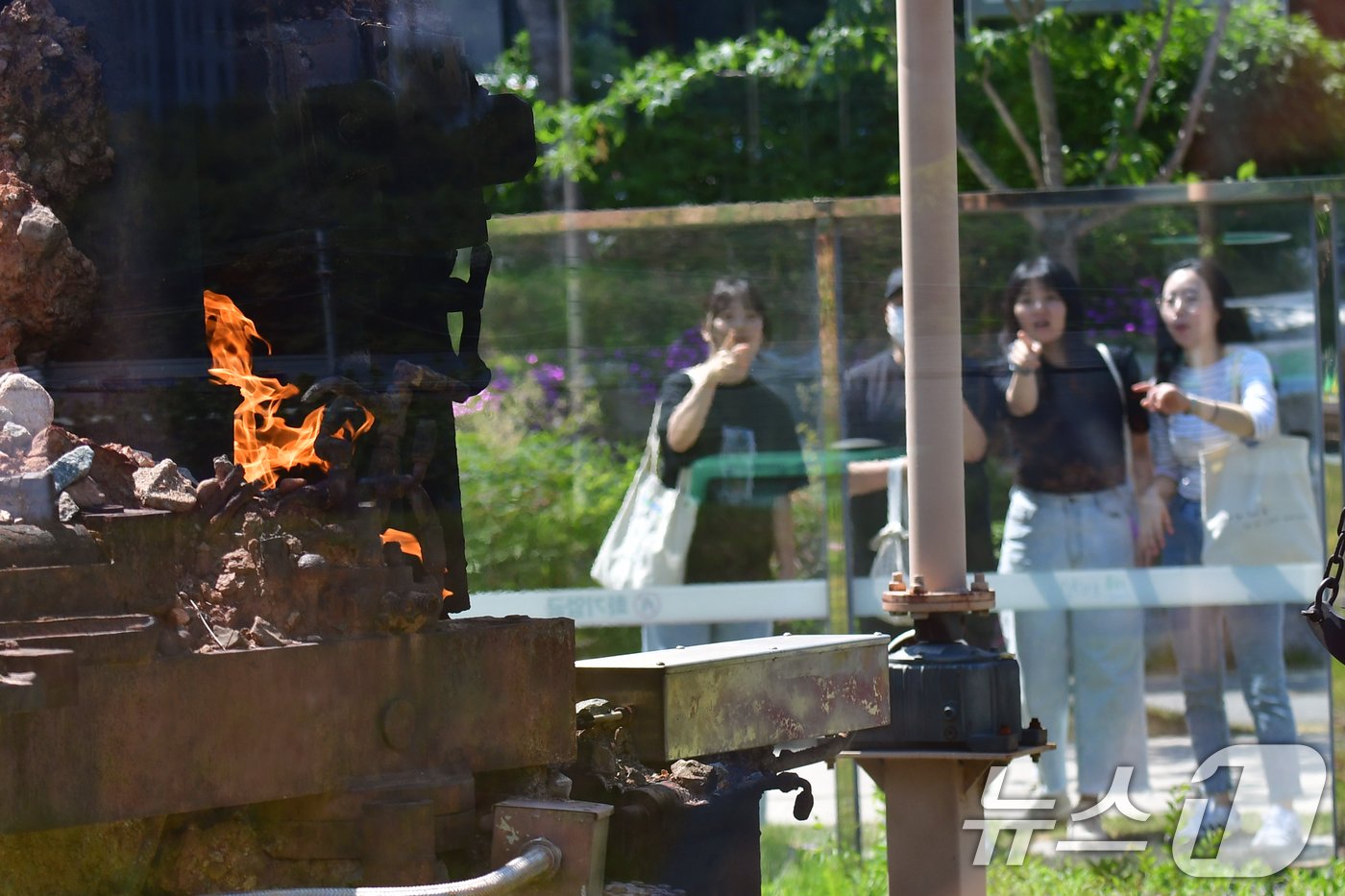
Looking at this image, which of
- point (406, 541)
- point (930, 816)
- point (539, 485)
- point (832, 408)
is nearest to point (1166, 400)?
point (832, 408)

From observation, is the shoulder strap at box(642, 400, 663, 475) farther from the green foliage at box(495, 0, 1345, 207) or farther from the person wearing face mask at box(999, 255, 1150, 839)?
the green foliage at box(495, 0, 1345, 207)

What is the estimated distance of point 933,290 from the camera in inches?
159

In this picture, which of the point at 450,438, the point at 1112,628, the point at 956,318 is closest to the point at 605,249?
the point at 1112,628

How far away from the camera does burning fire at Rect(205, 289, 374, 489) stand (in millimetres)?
2850

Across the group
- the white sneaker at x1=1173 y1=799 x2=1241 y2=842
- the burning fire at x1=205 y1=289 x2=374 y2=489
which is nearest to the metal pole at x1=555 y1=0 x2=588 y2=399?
the white sneaker at x1=1173 y1=799 x2=1241 y2=842

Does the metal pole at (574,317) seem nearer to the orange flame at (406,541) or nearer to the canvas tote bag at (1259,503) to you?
the canvas tote bag at (1259,503)

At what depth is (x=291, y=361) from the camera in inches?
121

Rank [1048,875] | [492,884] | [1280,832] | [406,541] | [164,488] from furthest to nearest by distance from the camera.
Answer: [1280,832], [1048,875], [406,541], [164,488], [492,884]

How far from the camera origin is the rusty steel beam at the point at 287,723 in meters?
2.29

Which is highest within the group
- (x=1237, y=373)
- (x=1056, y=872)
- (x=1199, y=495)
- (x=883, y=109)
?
(x=883, y=109)

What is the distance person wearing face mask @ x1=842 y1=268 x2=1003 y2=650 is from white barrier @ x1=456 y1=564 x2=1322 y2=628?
Result: 0.39ft

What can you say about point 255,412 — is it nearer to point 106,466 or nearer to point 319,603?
point 106,466

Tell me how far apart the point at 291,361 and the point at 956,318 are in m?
1.57

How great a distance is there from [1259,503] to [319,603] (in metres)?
4.27
